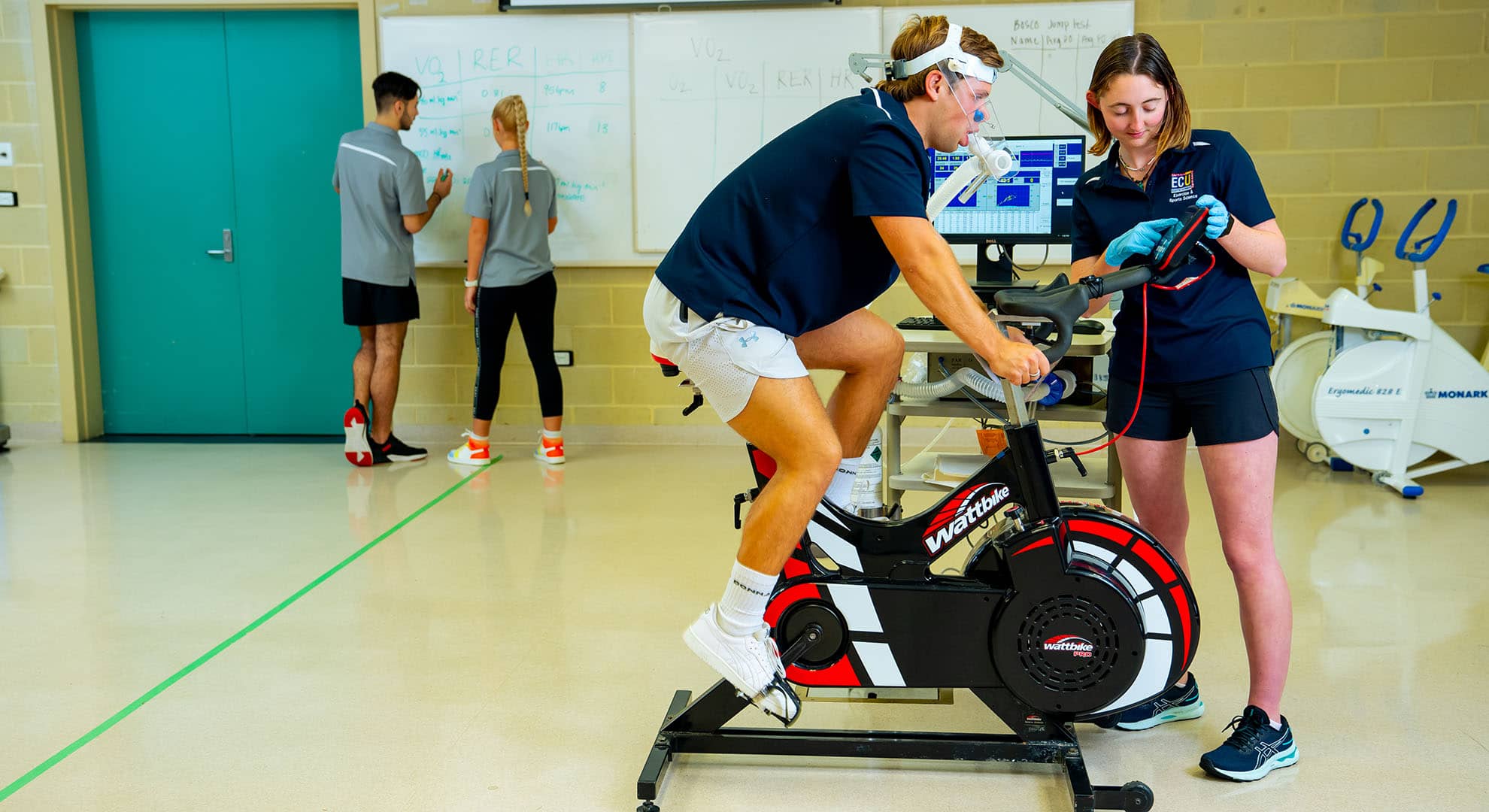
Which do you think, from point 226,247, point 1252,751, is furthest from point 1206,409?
point 226,247

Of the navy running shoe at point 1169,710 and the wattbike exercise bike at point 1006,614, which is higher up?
the wattbike exercise bike at point 1006,614

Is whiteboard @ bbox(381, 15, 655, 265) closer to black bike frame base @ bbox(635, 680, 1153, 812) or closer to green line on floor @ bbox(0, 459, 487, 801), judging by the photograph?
green line on floor @ bbox(0, 459, 487, 801)

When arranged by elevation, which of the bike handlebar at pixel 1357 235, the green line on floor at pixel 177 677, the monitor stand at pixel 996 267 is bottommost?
the green line on floor at pixel 177 677

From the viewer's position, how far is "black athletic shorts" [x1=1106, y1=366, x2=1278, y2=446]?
217cm

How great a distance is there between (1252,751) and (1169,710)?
29 centimetres

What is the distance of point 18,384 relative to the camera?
233 inches

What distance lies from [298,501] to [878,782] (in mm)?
3163

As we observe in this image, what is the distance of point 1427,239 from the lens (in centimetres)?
497

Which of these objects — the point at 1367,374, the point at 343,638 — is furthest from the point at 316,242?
the point at 1367,374

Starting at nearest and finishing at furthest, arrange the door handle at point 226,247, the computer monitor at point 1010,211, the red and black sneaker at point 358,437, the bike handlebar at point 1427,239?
the computer monitor at point 1010,211 < the bike handlebar at point 1427,239 < the red and black sneaker at point 358,437 < the door handle at point 226,247

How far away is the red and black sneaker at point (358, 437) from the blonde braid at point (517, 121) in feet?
3.99

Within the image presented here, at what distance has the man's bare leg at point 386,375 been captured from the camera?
533 cm

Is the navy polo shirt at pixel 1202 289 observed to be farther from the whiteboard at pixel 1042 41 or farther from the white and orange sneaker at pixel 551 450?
the white and orange sneaker at pixel 551 450

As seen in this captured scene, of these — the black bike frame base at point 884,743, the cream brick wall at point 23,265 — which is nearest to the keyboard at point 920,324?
the black bike frame base at point 884,743
